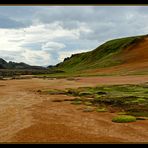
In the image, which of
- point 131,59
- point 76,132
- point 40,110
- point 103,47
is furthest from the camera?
point 103,47

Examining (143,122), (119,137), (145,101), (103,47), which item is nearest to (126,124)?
(143,122)

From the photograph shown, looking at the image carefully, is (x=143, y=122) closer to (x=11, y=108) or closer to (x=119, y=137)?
(x=119, y=137)

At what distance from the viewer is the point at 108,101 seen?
85.1 feet

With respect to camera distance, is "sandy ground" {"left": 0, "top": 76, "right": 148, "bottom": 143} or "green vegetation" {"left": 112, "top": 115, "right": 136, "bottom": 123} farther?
"green vegetation" {"left": 112, "top": 115, "right": 136, "bottom": 123}

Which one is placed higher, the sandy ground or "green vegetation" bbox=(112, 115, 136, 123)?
"green vegetation" bbox=(112, 115, 136, 123)

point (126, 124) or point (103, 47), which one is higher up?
point (103, 47)

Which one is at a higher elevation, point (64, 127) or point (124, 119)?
point (124, 119)

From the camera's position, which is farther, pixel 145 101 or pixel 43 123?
pixel 145 101

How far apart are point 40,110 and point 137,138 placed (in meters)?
9.90

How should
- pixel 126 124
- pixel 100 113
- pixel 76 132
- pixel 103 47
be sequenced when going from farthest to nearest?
pixel 103 47 → pixel 100 113 → pixel 126 124 → pixel 76 132

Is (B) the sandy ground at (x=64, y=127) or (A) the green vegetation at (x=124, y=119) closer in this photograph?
(B) the sandy ground at (x=64, y=127)

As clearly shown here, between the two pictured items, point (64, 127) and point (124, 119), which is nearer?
point (64, 127)

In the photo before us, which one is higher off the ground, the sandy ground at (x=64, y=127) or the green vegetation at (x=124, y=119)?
the green vegetation at (x=124, y=119)

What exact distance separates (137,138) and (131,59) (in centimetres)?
8068
